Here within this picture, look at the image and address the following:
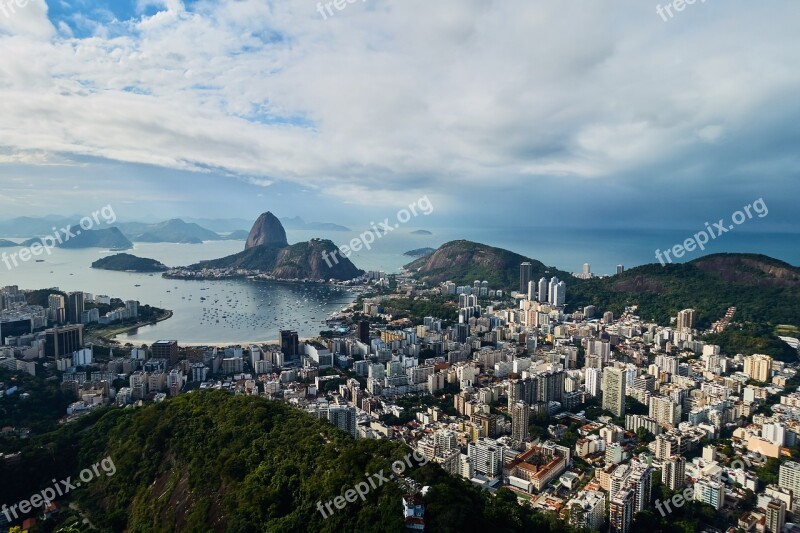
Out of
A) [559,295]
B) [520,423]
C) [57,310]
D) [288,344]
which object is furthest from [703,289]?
[57,310]

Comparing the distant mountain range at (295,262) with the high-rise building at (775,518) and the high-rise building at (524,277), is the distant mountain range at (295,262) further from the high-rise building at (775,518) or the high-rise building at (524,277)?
the high-rise building at (775,518)

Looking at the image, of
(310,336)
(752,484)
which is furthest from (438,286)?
(752,484)

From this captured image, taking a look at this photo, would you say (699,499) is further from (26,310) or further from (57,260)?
(57,260)

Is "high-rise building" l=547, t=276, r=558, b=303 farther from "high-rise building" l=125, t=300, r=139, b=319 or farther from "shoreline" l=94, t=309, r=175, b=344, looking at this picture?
"high-rise building" l=125, t=300, r=139, b=319

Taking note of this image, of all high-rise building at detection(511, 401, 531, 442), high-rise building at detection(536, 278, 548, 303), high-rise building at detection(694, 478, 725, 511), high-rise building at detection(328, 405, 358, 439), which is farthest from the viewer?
high-rise building at detection(536, 278, 548, 303)

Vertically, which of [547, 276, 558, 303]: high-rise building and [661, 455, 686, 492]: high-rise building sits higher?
[547, 276, 558, 303]: high-rise building

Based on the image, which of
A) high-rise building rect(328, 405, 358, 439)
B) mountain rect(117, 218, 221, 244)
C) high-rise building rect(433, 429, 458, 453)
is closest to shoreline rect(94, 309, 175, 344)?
high-rise building rect(328, 405, 358, 439)
